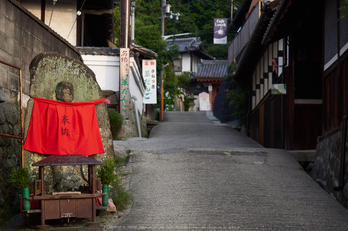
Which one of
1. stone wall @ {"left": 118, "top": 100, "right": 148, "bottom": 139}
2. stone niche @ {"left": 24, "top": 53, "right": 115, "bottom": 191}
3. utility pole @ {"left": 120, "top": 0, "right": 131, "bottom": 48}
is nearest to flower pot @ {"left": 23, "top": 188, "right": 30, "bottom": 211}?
stone niche @ {"left": 24, "top": 53, "right": 115, "bottom": 191}

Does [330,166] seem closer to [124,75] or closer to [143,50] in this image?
[124,75]

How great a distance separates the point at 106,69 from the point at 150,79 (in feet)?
24.3

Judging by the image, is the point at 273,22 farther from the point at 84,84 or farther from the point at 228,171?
the point at 84,84

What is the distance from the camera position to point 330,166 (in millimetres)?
9727

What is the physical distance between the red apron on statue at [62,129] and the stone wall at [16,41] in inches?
41.2

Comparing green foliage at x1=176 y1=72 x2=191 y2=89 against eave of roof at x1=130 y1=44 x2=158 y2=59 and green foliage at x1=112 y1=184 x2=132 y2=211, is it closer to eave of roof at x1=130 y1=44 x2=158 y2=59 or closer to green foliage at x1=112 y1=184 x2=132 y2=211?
eave of roof at x1=130 y1=44 x2=158 y2=59

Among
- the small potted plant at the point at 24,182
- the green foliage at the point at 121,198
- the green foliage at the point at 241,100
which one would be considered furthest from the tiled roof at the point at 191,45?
the small potted plant at the point at 24,182

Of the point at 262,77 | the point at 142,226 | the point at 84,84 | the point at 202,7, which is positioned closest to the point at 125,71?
the point at 262,77

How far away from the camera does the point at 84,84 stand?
8.85 metres

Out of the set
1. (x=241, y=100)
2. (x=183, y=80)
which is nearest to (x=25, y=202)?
(x=241, y=100)

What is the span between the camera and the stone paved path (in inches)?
288

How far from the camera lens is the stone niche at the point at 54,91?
26.5 feet

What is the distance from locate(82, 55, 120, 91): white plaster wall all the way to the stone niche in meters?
9.48

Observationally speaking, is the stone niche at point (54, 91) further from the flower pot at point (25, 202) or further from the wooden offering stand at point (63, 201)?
the flower pot at point (25, 202)
